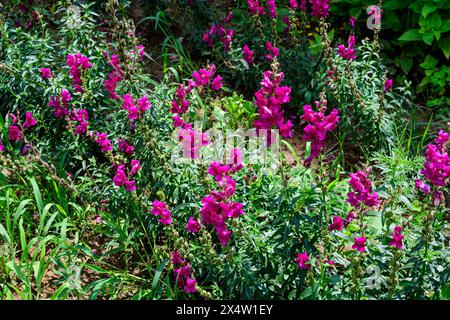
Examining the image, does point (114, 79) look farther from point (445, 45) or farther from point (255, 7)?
point (445, 45)

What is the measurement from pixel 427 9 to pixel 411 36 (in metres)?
0.33

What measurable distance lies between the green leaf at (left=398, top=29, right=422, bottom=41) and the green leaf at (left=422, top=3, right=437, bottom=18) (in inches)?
9.4

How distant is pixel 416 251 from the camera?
12.3 ft

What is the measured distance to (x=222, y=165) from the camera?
3.82 meters

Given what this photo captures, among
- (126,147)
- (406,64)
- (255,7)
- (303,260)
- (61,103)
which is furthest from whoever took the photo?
(406,64)

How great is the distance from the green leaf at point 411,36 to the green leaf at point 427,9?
0.78 ft

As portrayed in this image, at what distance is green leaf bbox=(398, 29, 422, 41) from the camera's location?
5.85 metres

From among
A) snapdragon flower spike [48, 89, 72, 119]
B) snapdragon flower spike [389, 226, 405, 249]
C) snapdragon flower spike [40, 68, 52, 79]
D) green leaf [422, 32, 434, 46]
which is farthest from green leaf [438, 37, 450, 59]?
snapdragon flower spike [40, 68, 52, 79]

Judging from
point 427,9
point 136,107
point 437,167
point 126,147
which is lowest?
point 126,147

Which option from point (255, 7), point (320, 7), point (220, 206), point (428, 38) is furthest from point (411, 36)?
point (220, 206)

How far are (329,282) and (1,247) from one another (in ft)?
7.89

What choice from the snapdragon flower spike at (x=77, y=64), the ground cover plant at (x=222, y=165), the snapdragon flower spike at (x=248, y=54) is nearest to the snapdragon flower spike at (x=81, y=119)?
the ground cover plant at (x=222, y=165)
